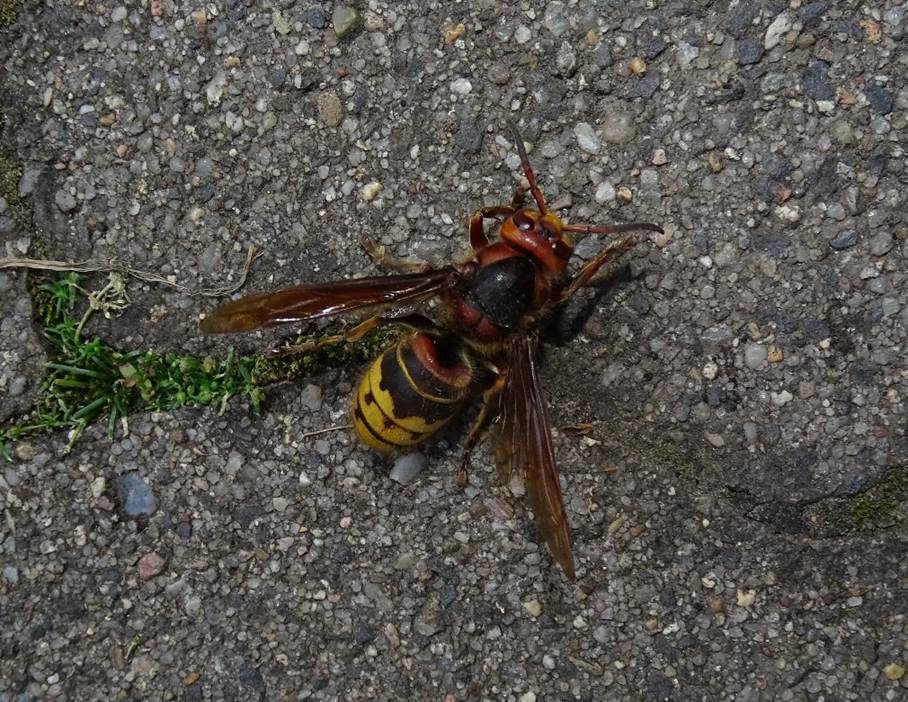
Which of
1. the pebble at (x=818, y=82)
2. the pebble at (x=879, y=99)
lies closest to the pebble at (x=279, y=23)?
the pebble at (x=818, y=82)

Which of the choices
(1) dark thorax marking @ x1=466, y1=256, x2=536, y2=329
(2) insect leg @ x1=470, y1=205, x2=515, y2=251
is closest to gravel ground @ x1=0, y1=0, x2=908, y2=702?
(2) insect leg @ x1=470, y1=205, x2=515, y2=251

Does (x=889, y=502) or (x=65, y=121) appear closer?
(x=889, y=502)

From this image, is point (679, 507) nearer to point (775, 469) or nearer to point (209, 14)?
point (775, 469)

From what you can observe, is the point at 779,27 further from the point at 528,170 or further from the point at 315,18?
the point at 315,18

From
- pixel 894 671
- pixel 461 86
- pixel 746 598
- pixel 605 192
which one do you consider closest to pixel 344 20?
pixel 461 86

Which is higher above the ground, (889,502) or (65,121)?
(65,121)

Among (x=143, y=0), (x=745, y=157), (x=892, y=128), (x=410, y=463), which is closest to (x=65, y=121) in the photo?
(x=143, y=0)

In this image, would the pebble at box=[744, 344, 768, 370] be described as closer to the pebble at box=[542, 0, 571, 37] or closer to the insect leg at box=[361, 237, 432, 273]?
the insect leg at box=[361, 237, 432, 273]

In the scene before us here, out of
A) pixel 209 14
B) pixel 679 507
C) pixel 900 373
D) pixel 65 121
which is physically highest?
pixel 209 14
